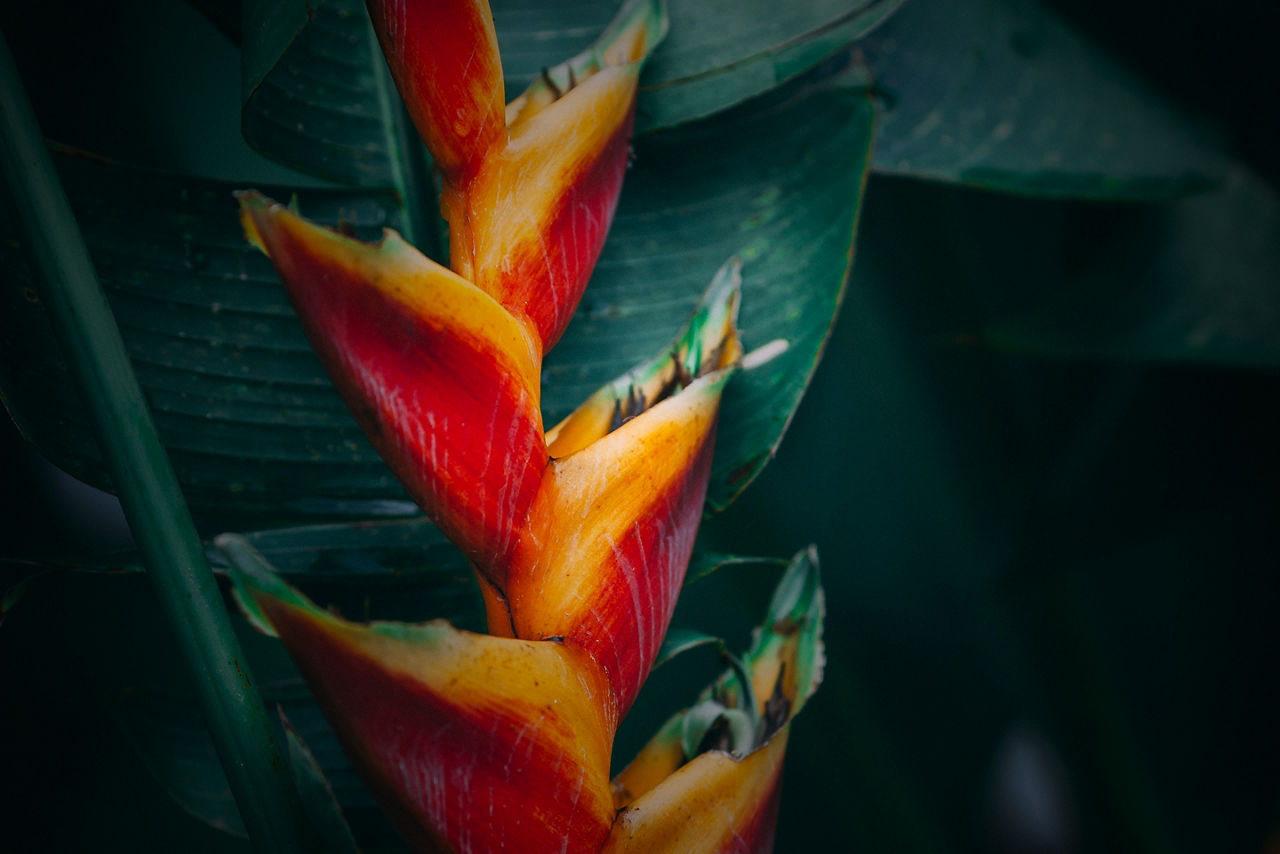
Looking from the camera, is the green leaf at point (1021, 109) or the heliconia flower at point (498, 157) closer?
the heliconia flower at point (498, 157)

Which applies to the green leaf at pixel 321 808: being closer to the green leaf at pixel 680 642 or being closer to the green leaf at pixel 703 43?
the green leaf at pixel 680 642

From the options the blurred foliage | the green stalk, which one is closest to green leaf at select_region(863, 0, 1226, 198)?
the blurred foliage

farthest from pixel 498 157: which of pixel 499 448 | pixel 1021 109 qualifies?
pixel 1021 109

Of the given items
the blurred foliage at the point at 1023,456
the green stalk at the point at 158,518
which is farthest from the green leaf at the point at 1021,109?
the green stalk at the point at 158,518

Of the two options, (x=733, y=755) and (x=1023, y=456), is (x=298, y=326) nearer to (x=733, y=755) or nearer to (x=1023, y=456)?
(x=733, y=755)

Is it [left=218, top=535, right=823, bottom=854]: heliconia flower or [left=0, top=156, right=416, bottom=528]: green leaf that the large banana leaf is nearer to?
[left=0, top=156, right=416, bottom=528]: green leaf
